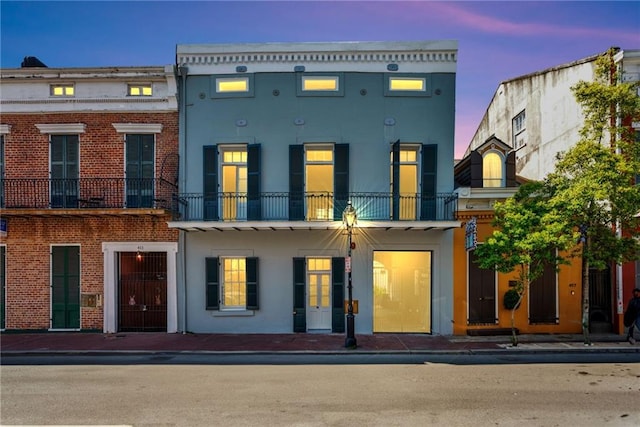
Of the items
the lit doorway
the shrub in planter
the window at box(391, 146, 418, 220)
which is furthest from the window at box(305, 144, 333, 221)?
the shrub in planter

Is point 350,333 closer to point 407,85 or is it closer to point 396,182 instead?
point 396,182

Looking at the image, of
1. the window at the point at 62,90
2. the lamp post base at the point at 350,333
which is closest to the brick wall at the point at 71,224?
the window at the point at 62,90

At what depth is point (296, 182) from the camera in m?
14.2

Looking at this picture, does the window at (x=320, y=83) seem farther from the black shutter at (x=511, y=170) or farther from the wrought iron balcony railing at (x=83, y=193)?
the black shutter at (x=511, y=170)

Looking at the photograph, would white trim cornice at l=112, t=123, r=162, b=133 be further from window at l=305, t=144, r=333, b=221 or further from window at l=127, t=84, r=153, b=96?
window at l=305, t=144, r=333, b=221

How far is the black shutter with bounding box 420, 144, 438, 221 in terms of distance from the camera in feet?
46.5

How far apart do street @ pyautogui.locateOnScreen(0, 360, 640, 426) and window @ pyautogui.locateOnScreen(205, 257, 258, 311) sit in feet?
12.8

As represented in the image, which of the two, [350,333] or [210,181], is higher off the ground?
[210,181]

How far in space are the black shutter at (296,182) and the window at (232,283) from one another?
2096 millimetres

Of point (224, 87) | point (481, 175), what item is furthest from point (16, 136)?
point (481, 175)

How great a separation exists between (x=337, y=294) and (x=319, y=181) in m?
3.82

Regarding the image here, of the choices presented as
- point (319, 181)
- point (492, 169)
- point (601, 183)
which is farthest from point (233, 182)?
point (601, 183)

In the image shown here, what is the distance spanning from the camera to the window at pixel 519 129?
1962cm

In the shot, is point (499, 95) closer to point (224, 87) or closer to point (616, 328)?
point (616, 328)
